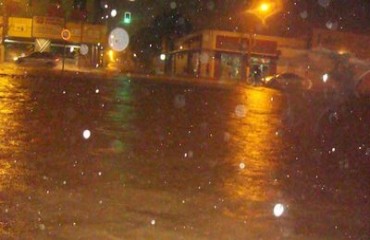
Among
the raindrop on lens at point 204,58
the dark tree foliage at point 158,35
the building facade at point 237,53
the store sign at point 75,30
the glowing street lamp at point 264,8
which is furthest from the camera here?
the dark tree foliage at point 158,35

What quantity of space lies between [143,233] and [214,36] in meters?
59.1

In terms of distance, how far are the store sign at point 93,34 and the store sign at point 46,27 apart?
145 inches

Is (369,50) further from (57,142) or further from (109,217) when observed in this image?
(109,217)

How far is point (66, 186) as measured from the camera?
888cm

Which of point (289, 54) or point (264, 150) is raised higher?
point (289, 54)

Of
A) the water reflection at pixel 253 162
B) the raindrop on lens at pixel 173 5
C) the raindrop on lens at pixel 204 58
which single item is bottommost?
the water reflection at pixel 253 162

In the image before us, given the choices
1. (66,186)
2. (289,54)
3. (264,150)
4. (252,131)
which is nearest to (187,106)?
(252,131)

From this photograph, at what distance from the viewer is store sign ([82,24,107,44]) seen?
71625mm

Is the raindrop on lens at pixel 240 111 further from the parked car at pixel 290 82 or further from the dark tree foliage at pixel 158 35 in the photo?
the dark tree foliage at pixel 158 35

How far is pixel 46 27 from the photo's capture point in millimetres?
67938

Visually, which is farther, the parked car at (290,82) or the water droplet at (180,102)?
the parked car at (290,82)

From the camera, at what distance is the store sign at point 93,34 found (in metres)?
71.6

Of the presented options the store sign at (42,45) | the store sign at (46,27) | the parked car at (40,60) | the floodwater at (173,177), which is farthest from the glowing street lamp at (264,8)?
the floodwater at (173,177)

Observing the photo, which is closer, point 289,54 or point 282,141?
point 282,141
